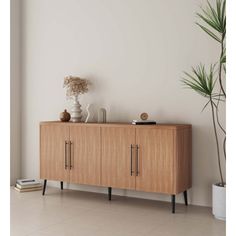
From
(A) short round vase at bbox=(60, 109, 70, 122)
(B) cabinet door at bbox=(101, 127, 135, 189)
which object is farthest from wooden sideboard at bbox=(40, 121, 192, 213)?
(A) short round vase at bbox=(60, 109, 70, 122)

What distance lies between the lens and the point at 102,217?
3734mm

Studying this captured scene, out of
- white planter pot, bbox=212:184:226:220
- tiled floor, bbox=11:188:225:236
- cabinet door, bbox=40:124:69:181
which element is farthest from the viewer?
cabinet door, bbox=40:124:69:181

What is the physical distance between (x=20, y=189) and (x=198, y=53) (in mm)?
2783

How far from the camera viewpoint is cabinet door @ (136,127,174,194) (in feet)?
12.8

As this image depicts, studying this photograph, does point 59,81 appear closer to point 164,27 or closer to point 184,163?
point 164,27

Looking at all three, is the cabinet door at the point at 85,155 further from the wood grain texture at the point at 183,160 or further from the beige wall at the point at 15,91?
the beige wall at the point at 15,91

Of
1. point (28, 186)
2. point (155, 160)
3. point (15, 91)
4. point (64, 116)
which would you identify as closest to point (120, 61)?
point (64, 116)

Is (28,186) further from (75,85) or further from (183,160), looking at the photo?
(183,160)

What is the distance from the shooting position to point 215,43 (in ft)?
13.4

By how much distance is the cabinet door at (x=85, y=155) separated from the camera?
14.4 ft

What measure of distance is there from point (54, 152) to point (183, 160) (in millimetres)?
1628

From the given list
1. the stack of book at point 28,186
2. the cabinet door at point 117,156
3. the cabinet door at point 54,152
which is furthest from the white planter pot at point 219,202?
the stack of book at point 28,186

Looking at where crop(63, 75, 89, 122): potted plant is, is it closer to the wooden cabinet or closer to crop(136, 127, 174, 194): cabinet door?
the wooden cabinet

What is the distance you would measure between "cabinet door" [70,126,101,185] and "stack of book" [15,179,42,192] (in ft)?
2.39
